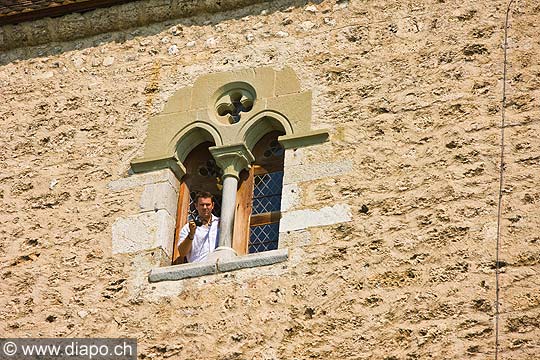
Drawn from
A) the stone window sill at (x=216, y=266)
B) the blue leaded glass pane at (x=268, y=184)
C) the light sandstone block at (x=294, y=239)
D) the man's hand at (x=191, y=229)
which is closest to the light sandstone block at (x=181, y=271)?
the stone window sill at (x=216, y=266)

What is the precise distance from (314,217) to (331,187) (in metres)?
0.22

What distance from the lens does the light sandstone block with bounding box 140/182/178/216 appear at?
800 cm

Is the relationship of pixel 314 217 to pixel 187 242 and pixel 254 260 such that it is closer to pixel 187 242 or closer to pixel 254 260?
pixel 254 260

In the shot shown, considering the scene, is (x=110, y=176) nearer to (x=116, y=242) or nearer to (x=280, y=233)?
(x=116, y=242)

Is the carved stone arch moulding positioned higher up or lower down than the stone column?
higher up

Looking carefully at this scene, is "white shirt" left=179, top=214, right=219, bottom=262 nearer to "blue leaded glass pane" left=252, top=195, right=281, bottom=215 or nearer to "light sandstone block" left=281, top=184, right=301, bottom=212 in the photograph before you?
"blue leaded glass pane" left=252, top=195, right=281, bottom=215

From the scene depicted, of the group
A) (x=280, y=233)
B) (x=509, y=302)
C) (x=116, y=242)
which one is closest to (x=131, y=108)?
(x=116, y=242)

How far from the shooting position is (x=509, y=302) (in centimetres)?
677

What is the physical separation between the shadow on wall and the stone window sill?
1950 millimetres

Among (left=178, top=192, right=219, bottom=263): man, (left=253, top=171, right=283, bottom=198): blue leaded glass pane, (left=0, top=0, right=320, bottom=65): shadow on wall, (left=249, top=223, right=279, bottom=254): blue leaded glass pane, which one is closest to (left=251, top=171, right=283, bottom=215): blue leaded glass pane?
(left=253, top=171, right=283, bottom=198): blue leaded glass pane

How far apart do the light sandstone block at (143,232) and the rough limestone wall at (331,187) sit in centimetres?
9

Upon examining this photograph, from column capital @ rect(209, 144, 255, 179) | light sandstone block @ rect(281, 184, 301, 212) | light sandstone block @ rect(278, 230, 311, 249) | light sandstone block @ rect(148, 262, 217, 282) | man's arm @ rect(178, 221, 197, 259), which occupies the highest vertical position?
column capital @ rect(209, 144, 255, 179)

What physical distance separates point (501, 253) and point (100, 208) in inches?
102

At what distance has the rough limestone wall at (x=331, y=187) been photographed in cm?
696
